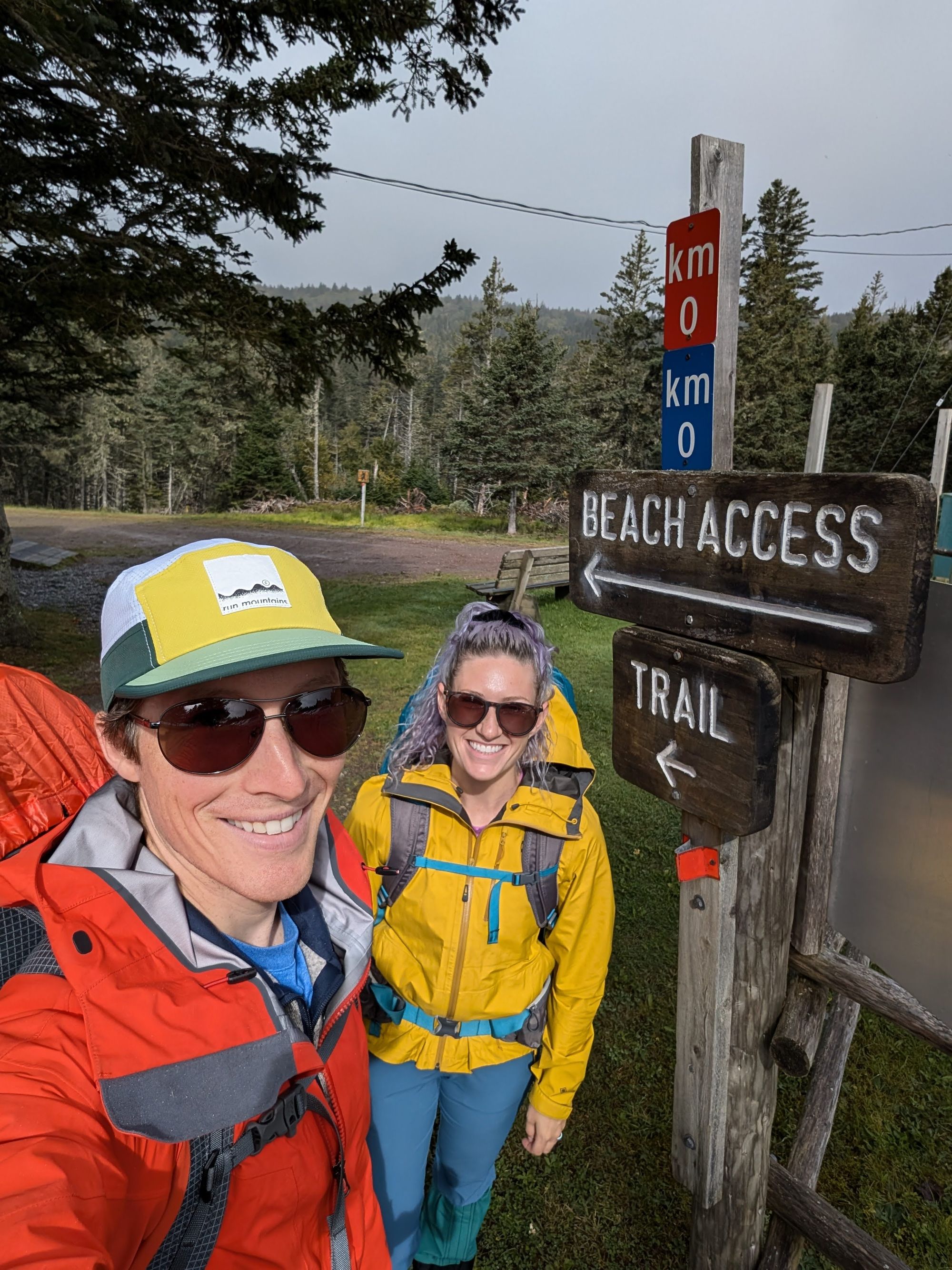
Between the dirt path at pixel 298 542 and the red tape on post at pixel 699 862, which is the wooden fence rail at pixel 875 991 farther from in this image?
the dirt path at pixel 298 542

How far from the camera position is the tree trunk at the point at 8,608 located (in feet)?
26.5

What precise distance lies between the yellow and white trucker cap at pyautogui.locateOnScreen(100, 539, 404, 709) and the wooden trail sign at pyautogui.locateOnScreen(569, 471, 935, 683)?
0.77 metres

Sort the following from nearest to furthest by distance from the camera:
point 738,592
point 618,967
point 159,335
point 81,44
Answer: point 738,592, point 618,967, point 81,44, point 159,335

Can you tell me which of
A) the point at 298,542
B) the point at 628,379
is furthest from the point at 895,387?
the point at 298,542

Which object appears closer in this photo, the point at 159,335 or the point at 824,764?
the point at 824,764

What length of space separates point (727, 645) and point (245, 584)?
3.32 ft

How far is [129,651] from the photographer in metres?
1.14

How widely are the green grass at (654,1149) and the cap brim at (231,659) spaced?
2.57 meters

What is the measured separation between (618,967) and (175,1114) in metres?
3.29

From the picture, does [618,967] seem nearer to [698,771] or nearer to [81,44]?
[698,771]

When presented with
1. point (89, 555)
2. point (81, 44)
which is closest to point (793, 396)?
point (89, 555)

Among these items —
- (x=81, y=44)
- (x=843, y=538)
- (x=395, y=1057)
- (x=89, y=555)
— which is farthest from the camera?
(x=89, y=555)

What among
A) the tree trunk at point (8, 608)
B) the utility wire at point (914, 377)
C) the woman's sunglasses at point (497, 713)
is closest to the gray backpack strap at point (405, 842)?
the woman's sunglasses at point (497, 713)

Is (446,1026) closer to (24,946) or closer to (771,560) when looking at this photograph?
(24,946)
